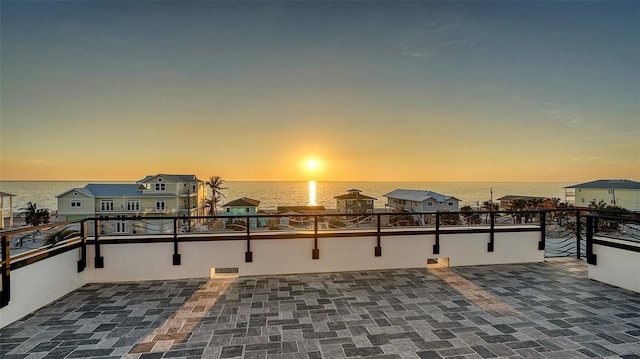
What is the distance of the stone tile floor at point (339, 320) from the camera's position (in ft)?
8.45

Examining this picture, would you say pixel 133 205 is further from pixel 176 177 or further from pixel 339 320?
pixel 339 320

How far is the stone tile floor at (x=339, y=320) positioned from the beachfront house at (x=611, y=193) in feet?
62.8

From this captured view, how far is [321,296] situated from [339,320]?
30.7 inches

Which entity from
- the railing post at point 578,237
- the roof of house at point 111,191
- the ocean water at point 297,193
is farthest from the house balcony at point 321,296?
the ocean water at point 297,193

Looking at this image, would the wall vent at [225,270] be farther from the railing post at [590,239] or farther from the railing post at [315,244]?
the railing post at [590,239]

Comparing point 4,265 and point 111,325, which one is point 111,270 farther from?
point 111,325

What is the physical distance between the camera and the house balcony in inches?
105

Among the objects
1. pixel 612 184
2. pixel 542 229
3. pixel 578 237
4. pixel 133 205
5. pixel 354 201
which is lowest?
pixel 133 205

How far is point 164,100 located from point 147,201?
16.1 metres

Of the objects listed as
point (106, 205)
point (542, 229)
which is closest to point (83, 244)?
point (542, 229)

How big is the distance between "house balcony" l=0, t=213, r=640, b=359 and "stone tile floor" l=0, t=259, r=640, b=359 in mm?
19

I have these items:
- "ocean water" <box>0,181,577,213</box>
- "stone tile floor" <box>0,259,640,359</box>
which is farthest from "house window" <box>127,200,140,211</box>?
"stone tile floor" <box>0,259,640,359</box>

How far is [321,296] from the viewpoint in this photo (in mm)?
3961

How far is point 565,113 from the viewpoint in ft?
30.8
